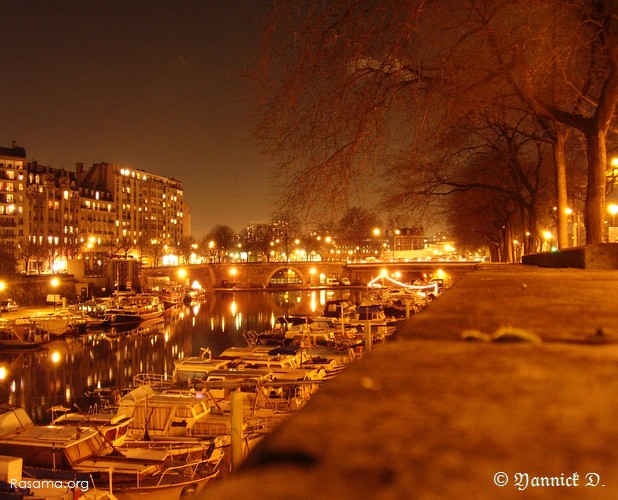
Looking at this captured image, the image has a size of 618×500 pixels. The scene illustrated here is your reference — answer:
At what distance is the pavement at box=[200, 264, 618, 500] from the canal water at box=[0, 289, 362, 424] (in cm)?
2393

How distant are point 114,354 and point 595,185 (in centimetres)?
3856

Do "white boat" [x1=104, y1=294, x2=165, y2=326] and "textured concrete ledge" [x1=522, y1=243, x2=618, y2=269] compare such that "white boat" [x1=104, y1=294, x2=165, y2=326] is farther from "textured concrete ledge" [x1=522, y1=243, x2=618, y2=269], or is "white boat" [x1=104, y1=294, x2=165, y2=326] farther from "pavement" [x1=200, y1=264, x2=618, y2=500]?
"pavement" [x1=200, y1=264, x2=618, y2=500]

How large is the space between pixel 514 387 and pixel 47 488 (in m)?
A: 14.9

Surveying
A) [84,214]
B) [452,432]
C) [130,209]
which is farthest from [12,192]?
[452,432]

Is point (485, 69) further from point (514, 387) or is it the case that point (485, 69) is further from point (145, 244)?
point (145, 244)

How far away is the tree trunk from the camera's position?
10.9 m

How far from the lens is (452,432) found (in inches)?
36.6

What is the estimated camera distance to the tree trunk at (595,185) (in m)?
10.9

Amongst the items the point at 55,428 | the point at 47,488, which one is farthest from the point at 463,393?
the point at 55,428

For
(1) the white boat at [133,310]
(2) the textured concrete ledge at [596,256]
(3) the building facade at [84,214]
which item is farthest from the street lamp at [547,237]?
(3) the building facade at [84,214]

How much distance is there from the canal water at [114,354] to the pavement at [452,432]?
2393 centimetres

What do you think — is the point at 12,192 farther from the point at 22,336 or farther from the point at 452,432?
the point at 452,432

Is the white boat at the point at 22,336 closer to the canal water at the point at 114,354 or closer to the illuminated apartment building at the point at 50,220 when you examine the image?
the canal water at the point at 114,354

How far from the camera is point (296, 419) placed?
1004mm
